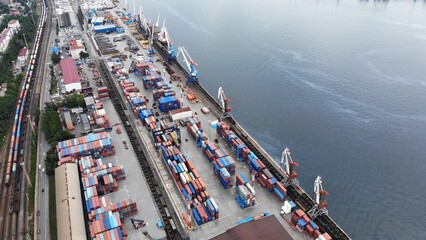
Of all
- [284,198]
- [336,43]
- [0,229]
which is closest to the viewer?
[0,229]

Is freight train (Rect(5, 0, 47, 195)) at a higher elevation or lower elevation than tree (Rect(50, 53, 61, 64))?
lower

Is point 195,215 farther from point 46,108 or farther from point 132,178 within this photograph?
point 46,108

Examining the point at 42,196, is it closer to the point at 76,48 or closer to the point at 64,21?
the point at 76,48

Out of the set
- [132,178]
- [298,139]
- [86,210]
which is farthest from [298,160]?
[86,210]

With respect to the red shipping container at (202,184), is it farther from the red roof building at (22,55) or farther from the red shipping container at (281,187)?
the red roof building at (22,55)

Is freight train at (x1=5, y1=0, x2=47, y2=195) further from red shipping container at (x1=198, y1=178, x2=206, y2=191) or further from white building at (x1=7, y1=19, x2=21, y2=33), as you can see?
red shipping container at (x1=198, y1=178, x2=206, y2=191)

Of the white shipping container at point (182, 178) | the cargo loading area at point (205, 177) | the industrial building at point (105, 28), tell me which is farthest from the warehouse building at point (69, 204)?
the industrial building at point (105, 28)

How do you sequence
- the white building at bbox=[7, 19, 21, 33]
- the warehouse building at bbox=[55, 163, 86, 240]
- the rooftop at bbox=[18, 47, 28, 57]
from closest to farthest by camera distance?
the warehouse building at bbox=[55, 163, 86, 240]
the rooftop at bbox=[18, 47, 28, 57]
the white building at bbox=[7, 19, 21, 33]

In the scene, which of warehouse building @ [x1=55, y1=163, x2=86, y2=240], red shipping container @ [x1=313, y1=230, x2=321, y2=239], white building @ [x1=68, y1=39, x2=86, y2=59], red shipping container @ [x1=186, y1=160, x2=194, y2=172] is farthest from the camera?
white building @ [x1=68, y1=39, x2=86, y2=59]

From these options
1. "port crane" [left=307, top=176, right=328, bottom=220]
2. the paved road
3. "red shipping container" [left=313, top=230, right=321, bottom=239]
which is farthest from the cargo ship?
the paved road
